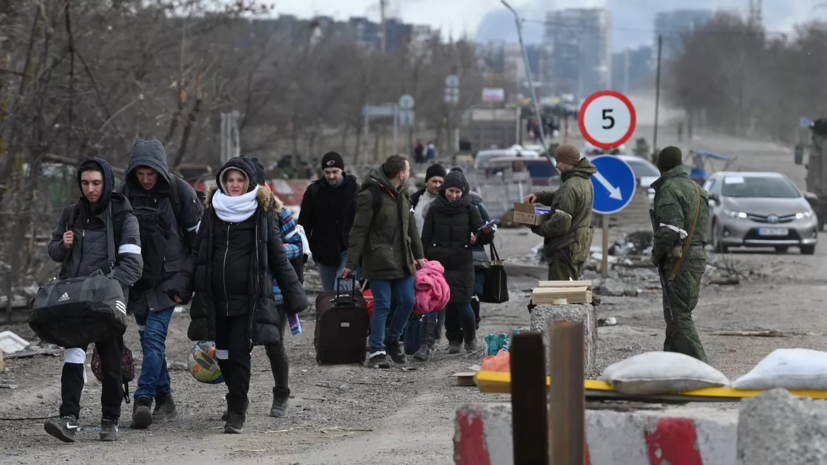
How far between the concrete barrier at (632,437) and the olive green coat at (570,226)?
17.3 ft

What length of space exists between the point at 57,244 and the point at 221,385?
10.0 feet

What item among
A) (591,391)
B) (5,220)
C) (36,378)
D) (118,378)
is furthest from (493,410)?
A: (5,220)

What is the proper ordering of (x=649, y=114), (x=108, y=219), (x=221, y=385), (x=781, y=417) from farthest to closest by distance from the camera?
(x=649, y=114), (x=221, y=385), (x=108, y=219), (x=781, y=417)

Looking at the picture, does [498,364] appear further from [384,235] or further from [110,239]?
[110,239]

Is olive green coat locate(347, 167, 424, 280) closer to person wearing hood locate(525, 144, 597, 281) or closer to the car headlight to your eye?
person wearing hood locate(525, 144, 597, 281)

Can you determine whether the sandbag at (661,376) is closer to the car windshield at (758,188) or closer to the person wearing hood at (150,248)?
the person wearing hood at (150,248)

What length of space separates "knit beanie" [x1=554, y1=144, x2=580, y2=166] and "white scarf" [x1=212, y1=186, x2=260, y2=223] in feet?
10.5

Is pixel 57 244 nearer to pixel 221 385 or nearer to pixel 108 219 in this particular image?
pixel 108 219

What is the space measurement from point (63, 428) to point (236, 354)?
3.60 ft

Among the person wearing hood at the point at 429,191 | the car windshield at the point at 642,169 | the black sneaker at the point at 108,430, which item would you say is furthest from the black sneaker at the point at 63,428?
the car windshield at the point at 642,169

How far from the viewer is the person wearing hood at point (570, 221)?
10.1 metres

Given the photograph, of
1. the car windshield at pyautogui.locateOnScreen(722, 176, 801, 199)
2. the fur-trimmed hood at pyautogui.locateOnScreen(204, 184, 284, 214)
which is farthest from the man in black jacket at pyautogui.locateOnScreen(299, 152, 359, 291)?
the car windshield at pyautogui.locateOnScreen(722, 176, 801, 199)

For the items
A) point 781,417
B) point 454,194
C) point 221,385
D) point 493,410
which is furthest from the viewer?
point 454,194

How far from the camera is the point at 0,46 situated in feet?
52.1
